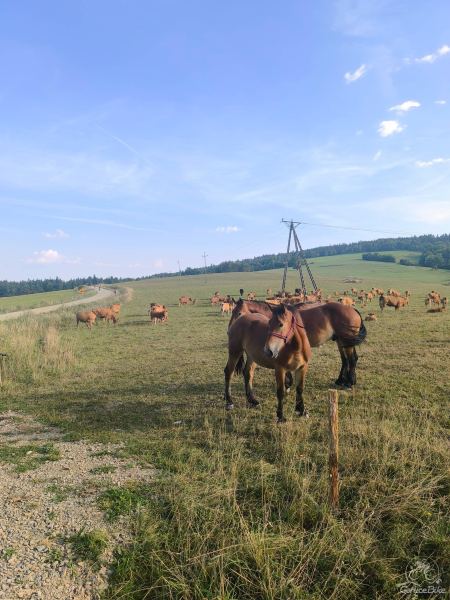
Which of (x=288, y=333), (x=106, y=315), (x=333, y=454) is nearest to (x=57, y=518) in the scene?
(x=333, y=454)

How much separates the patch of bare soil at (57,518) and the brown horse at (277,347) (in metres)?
2.83

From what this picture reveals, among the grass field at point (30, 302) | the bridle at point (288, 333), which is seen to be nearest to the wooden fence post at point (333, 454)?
the bridle at point (288, 333)

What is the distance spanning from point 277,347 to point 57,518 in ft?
13.0

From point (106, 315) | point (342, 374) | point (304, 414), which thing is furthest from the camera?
point (106, 315)

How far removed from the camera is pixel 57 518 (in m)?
4.24

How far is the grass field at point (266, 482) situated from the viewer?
11.4 ft

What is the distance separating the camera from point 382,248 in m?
134

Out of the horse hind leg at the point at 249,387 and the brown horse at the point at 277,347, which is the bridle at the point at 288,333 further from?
the horse hind leg at the point at 249,387

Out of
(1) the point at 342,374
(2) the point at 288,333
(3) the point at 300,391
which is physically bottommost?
(1) the point at 342,374

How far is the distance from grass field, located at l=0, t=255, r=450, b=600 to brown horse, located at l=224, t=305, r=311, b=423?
54cm

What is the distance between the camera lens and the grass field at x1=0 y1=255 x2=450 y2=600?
3461mm

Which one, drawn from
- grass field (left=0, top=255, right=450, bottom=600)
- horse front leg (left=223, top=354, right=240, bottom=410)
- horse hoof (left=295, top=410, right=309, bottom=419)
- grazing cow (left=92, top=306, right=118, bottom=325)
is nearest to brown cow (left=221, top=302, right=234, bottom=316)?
grazing cow (left=92, top=306, right=118, bottom=325)

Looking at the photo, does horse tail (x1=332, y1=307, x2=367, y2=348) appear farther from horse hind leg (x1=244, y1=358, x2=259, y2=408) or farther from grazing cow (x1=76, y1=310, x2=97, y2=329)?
grazing cow (x1=76, y1=310, x2=97, y2=329)

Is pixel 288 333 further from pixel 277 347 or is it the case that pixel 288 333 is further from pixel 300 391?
pixel 300 391
